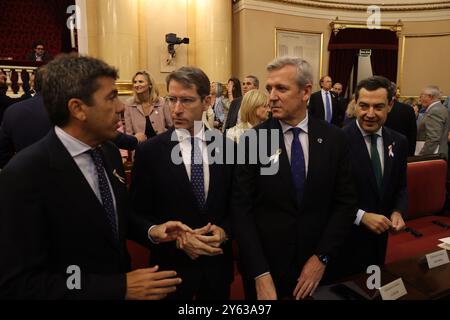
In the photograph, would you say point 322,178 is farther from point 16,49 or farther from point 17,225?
point 16,49

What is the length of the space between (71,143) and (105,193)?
0.22m

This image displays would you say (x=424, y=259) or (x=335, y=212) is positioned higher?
(x=335, y=212)

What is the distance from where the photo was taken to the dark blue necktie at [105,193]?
4.28 feet

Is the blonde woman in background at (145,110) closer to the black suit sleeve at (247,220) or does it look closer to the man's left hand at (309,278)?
the black suit sleeve at (247,220)

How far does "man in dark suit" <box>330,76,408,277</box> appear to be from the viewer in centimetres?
189

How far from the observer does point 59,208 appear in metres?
1.15

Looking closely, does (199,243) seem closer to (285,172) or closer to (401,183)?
(285,172)

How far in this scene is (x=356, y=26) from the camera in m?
8.88

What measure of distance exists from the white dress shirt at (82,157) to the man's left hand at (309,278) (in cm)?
81

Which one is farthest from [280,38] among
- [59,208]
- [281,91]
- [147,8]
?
[59,208]

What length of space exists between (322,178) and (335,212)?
0.20 m

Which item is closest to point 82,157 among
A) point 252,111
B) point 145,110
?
point 252,111

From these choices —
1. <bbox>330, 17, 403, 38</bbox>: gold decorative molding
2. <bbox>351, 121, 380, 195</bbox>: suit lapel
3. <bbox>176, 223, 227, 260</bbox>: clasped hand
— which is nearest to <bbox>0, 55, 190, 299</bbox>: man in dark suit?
<bbox>176, 223, 227, 260</bbox>: clasped hand

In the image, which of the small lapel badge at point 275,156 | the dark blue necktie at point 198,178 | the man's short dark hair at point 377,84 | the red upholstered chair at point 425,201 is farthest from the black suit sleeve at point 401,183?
the red upholstered chair at point 425,201
